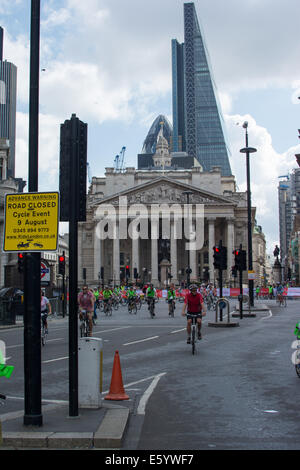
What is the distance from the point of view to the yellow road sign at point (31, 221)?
21.8 ft

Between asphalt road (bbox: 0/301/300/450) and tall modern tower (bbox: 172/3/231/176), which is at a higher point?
tall modern tower (bbox: 172/3/231/176)

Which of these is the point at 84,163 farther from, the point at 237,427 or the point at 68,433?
the point at 237,427

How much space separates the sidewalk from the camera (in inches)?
233

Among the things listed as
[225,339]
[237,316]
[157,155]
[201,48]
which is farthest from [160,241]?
[201,48]

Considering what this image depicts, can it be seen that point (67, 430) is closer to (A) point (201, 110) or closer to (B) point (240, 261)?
(B) point (240, 261)

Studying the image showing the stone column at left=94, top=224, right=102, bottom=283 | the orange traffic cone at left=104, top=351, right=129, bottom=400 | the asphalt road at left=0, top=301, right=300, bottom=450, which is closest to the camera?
the asphalt road at left=0, top=301, right=300, bottom=450

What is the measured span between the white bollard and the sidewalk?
301mm

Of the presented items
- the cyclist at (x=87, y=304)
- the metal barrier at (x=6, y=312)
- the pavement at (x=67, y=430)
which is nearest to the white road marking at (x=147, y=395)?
the pavement at (x=67, y=430)

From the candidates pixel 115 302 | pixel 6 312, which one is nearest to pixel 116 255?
pixel 115 302

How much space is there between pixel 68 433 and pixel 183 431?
1.40m

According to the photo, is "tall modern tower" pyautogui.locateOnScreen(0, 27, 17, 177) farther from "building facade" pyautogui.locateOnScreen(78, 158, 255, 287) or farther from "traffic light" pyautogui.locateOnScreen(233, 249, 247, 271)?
"traffic light" pyautogui.locateOnScreen(233, 249, 247, 271)

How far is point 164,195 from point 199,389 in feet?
260

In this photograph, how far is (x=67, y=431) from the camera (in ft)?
20.4

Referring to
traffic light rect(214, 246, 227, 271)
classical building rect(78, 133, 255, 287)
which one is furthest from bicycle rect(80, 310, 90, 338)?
classical building rect(78, 133, 255, 287)
